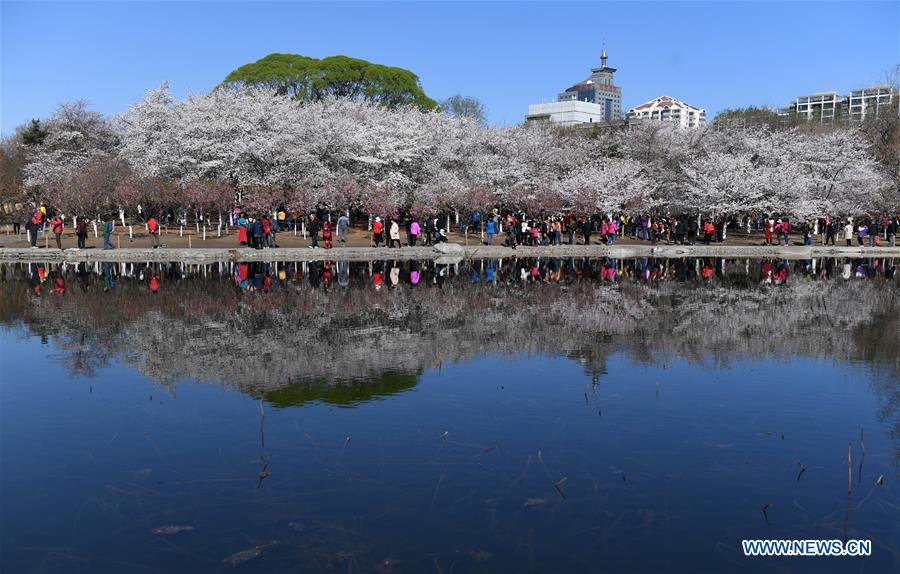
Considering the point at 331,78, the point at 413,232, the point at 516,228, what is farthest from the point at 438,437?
the point at 331,78

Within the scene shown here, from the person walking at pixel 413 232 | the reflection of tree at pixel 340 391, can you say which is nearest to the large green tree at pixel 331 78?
the person walking at pixel 413 232

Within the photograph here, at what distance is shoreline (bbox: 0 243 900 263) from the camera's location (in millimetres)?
35844

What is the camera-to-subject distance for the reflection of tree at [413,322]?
47.5 ft

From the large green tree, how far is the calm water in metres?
58.1

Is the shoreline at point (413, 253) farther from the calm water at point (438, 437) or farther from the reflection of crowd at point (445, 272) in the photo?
the calm water at point (438, 437)

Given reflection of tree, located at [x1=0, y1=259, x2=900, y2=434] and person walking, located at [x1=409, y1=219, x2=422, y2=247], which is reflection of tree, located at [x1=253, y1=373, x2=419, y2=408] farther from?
person walking, located at [x1=409, y1=219, x2=422, y2=247]

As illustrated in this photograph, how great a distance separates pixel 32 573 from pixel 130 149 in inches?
2091

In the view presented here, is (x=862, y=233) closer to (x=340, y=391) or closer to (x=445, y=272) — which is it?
(x=445, y=272)

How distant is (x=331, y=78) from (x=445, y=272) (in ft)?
165

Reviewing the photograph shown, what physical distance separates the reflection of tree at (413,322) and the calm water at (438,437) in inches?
4.9

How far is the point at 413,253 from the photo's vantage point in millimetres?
39844

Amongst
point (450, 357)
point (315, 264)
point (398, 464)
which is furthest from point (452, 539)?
point (315, 264)

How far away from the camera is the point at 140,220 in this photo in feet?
175

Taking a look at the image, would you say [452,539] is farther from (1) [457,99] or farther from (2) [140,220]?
(1) [457,99]
